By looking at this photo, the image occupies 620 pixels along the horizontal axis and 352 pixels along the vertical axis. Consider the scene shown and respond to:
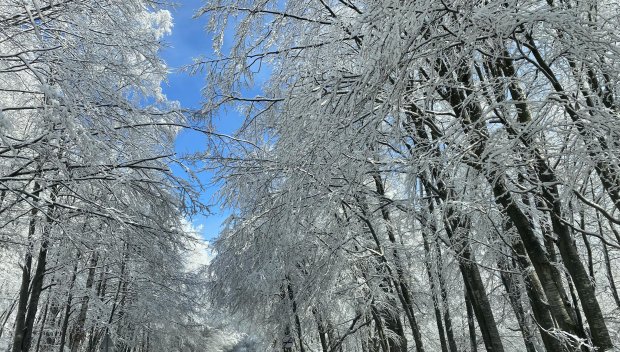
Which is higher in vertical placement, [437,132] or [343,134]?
[437,132]

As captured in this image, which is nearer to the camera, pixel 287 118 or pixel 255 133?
pixel 287 118

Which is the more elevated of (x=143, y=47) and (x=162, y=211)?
(x=143, y=47)

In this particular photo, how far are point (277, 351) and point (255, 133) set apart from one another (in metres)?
8.37

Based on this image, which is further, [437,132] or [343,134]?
[437,132]

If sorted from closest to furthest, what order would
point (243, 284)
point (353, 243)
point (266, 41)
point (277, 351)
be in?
1. point (266, 41)
2. point (353, 243)
3. point (243, 284)
4. point (277, 351)

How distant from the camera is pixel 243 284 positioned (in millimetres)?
10430

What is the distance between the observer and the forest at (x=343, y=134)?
2.53 metres

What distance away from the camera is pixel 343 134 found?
3.34 meters

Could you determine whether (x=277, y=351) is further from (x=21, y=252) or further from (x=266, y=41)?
(x=266, y=41)

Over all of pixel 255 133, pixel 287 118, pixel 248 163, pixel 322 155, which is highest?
pixel 255 133

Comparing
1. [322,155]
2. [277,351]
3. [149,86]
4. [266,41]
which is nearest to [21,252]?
[149,86]

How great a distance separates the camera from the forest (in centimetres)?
253

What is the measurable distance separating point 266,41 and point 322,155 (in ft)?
6.18

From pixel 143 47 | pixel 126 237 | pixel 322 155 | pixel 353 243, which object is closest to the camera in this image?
pixel 322 155
